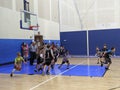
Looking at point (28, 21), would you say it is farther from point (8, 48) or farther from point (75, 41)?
point (75, 41)

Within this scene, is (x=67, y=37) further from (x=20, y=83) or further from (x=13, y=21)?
(x=20, y=83)

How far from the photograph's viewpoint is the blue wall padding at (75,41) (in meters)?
24.5

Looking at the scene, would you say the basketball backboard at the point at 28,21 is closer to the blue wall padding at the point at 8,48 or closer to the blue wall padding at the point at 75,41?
the blue wall padding at the point at 8,48

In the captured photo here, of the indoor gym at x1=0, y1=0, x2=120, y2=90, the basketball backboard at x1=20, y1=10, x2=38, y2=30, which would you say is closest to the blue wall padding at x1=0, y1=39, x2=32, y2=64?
the indoor gym at x1=0, y1=0, x2=120, y2=90

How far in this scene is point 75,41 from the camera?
81.4ft

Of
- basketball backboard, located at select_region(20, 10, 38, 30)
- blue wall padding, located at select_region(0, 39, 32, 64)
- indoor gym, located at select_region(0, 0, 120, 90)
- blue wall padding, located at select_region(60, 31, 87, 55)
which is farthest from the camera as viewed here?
blue wall padding, located at select_region(60, 31, 87, 55)

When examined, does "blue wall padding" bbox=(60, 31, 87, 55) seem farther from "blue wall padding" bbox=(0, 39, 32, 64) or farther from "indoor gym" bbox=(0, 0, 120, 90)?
"blue wall padding" bbox=(0, 39, 32, 64)

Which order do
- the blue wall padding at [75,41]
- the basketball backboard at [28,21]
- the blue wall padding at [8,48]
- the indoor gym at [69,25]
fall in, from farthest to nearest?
the blue wall padding at [75,41] < the basketball backboard at [28,21] < the indoor gym at [69,25] < the blue wall padding at [8,48]

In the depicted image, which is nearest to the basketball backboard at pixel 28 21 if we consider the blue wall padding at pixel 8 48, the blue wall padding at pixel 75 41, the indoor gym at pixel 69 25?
the indoor gym at pixel 69 25

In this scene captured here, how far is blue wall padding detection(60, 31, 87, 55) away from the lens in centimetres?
2447

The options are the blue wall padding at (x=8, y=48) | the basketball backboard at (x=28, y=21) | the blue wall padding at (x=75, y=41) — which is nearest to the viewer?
the blue wall padding at (x=8, y=48)

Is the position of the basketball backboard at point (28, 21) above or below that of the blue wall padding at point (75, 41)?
above

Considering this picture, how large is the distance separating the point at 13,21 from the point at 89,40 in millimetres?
10099

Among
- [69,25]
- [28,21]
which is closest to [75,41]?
[69,25]
